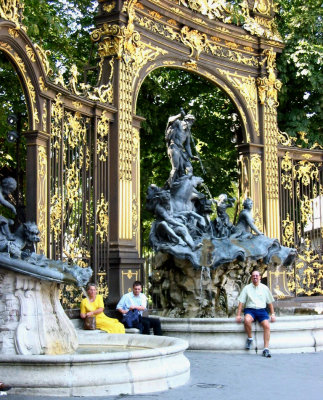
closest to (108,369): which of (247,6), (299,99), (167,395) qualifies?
(167,395)

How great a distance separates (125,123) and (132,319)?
13.2ft

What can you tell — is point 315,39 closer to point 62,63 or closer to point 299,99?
point 299,99

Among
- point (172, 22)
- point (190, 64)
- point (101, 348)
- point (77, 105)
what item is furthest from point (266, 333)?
point (172, 22)

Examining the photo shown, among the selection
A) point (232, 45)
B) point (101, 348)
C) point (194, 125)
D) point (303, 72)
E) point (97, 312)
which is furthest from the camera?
point (194, 125)

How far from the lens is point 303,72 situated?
58.2 feet

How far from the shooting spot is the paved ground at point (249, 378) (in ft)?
21.6

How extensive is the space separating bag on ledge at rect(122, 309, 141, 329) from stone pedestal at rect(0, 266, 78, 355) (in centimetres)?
297

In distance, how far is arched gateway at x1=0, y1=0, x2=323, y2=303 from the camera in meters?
10.6

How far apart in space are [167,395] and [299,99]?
13.4 metres

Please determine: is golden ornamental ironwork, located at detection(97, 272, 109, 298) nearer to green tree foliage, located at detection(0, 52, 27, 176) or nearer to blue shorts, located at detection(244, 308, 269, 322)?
green tree foliage, located at detection(0, 52, 27, 176)

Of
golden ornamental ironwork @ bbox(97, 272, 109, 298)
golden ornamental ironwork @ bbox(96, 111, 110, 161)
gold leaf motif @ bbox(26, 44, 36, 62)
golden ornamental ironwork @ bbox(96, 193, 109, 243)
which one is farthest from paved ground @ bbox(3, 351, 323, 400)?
gold leaf motif @ bbox(26, 44, 36, 62)

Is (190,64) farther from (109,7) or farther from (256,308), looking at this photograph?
(256,308)

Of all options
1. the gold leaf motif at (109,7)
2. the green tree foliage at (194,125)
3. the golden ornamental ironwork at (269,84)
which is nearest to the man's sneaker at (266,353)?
the gold leaf motif at (109,7)

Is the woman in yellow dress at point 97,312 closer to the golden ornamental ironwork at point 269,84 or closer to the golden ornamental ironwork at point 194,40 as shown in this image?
the golden ornamental ironwork at point 194,40
